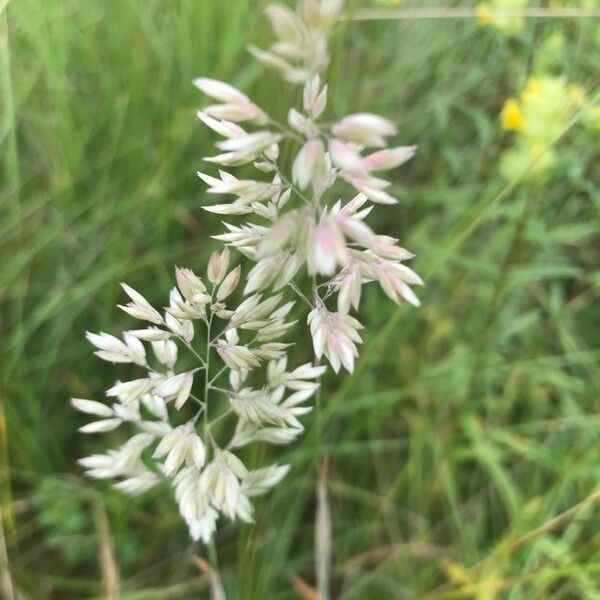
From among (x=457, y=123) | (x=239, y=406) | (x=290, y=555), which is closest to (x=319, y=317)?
(x=239, y=406)

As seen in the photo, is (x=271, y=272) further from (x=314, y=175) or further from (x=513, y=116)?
(x=513, y=116)

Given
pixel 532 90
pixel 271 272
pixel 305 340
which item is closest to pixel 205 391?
pixel 271 272

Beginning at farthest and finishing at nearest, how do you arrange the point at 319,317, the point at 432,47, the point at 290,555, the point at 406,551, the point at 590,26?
the point at 432,47
the point at 590,26
the point at 290,555
the point at 406,551
the point at 319,317

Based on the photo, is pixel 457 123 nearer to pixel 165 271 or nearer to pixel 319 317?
pixel 165 271

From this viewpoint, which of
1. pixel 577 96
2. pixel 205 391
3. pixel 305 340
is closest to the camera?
pixel 205 391

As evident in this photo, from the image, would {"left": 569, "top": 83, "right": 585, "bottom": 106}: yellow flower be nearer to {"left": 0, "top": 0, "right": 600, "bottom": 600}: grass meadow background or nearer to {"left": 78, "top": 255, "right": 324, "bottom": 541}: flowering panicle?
{"left": 0, "top": 0, "right": 600, "bottom": 600}: grass meadow background
